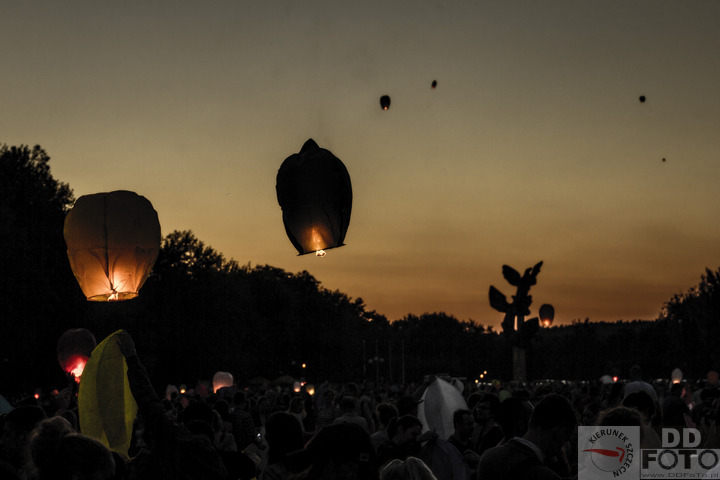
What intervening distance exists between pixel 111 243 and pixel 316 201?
245 centimetres

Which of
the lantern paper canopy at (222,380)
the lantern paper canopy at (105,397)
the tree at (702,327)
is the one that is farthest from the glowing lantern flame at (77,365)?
the tree at (702,327)

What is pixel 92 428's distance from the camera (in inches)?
255

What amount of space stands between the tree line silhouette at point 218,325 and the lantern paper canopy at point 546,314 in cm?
1780

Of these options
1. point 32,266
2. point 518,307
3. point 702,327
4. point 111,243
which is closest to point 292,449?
point 111,243

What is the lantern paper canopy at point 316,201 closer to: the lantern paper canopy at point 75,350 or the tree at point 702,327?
the lantern paper canopy at point 75,350

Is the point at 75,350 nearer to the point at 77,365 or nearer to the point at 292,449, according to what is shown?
the point at 77,365

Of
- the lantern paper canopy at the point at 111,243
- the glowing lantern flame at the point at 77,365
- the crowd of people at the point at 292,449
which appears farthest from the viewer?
the glowing lantern flame at the point at 77,365

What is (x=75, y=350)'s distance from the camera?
14.6m

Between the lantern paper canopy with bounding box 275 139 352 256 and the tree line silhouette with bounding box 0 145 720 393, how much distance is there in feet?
90.0

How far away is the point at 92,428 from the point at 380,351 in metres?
108

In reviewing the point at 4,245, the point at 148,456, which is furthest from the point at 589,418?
the point at 4,245

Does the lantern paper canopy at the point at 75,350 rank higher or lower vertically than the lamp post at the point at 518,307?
lower

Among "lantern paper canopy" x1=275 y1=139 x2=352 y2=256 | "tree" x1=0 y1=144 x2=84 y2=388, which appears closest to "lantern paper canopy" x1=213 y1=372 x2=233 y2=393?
"tree" x1=0 y1=144 x2=84 y2=388

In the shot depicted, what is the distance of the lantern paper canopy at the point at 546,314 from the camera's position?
29922mm
